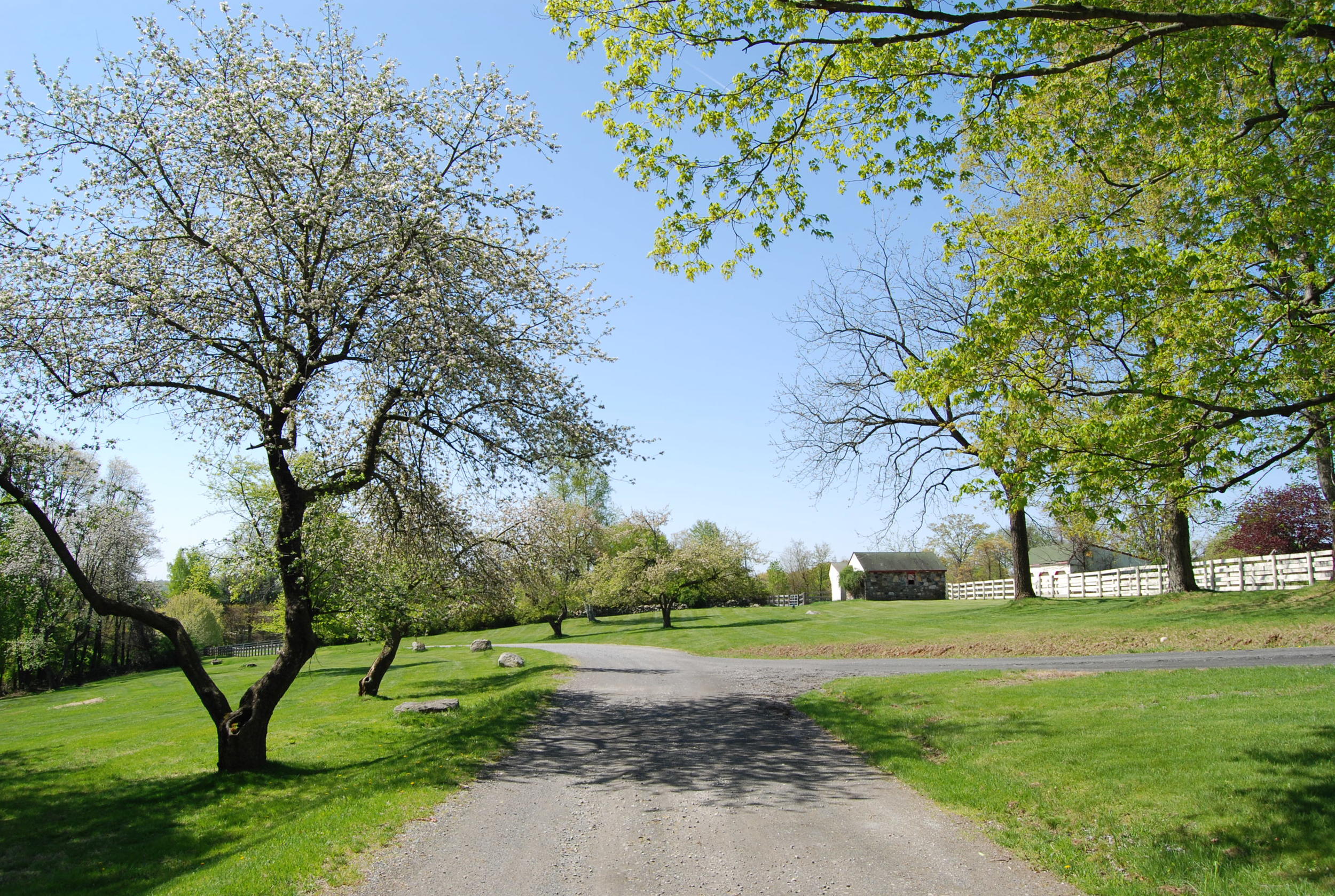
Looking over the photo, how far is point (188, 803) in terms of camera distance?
10.6 m

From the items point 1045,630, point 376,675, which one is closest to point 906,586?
point 1045,630

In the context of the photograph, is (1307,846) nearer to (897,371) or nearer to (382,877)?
(897,371)

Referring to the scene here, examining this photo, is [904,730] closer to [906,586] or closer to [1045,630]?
[1045,630]

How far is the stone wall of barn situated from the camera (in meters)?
72.0

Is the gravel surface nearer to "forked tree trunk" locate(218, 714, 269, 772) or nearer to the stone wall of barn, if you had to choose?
"forked tree trunk" locate(218, 714, 269, 772)

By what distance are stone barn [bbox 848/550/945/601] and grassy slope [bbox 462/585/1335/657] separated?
31045mm

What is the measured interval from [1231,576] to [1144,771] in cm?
2900

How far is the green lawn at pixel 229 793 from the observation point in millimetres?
7395

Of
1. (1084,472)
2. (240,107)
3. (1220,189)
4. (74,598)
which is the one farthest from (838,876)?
(74,598)

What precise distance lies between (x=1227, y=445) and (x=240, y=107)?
14.2 metres

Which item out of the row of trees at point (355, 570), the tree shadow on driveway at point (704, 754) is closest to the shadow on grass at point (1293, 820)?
the tree shadow on driveway at point (704, 754)

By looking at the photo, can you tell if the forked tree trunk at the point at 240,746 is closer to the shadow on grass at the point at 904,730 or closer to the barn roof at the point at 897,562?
the shadow on grass at the point at 904,730

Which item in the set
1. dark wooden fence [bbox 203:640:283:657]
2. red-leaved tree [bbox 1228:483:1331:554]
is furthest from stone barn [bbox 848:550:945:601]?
dark wooden fence [bbox 203:640:283:657]

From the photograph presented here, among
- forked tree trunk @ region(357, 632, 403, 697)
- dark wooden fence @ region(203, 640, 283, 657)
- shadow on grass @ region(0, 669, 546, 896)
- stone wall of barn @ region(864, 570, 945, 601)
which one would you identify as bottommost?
dark wooden fence @ region(203, 640, 283, 657)
